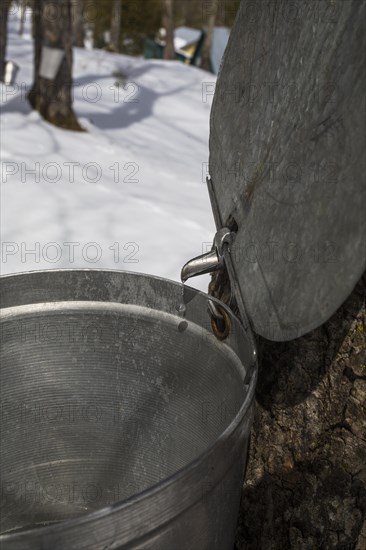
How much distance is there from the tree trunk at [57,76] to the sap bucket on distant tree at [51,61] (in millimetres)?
40

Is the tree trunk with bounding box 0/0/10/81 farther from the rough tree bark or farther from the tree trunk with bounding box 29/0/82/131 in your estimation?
the rough tree bark

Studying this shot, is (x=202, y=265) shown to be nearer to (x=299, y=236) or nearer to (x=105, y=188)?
(x=299, y=236)

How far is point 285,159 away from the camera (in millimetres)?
1407

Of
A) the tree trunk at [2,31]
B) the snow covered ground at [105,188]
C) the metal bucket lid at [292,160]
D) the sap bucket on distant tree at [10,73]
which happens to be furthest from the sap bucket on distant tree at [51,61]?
the metal bucket lid at [292,160]

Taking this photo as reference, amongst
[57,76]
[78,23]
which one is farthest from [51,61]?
[78,23]

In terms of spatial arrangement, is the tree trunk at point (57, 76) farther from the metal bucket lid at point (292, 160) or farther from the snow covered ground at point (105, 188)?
the metal bucket lid at point (292, 160)

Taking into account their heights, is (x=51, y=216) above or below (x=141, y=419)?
below

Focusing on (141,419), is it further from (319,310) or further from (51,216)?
(51,216)

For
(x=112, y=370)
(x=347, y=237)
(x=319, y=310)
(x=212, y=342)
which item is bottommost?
(x=112, y=370)

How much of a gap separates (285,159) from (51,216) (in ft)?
8.43

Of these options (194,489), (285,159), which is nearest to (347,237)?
(285,159)

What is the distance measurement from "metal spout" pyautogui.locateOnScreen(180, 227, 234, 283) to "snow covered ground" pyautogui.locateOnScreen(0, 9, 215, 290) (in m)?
1.57

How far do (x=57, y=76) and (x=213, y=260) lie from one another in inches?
175

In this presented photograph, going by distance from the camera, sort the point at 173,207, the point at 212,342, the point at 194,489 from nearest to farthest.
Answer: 1. the point at 194,489
2. the point at 212,342
3. the point at 173,207
